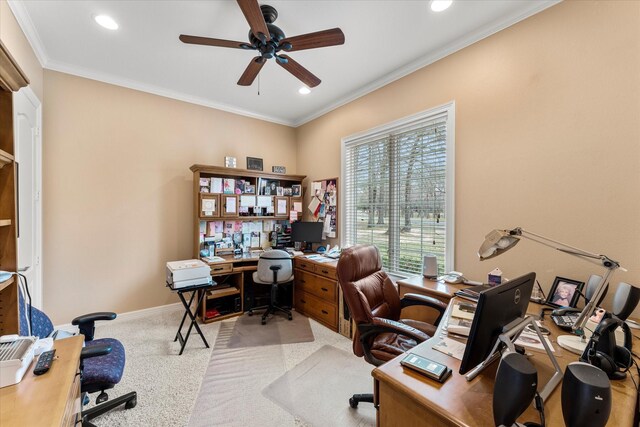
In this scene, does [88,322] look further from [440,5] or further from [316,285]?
[440,5]

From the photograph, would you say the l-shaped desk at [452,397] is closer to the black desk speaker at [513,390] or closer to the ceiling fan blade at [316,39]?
the black desk speaker at [513,390]

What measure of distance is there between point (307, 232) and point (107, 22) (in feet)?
10.0

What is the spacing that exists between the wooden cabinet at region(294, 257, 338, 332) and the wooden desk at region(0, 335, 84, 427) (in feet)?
7.62

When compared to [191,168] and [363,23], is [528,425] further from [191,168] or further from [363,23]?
[191,168]

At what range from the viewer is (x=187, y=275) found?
2.65 metres

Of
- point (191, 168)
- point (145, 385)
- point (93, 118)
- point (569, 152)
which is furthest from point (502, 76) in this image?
point (93, 118)

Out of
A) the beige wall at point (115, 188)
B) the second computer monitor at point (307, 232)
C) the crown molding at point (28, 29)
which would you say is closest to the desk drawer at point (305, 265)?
the second computer monitor at point (307, 232)

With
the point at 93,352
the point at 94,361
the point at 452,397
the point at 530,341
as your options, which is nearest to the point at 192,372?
the point at 94,361

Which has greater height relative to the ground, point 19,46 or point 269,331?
point 19,46

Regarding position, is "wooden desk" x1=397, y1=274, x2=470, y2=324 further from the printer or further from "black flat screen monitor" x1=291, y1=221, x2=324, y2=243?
the printer

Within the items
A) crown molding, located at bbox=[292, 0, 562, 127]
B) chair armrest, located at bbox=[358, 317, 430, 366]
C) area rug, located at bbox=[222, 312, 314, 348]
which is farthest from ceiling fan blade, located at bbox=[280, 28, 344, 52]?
area rug, located at bbox=[222, 312, 314, 348]

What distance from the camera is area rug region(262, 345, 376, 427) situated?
70.8 inches

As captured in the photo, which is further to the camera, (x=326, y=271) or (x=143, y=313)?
(x=143, y=313)

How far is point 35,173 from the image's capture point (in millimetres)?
2580
